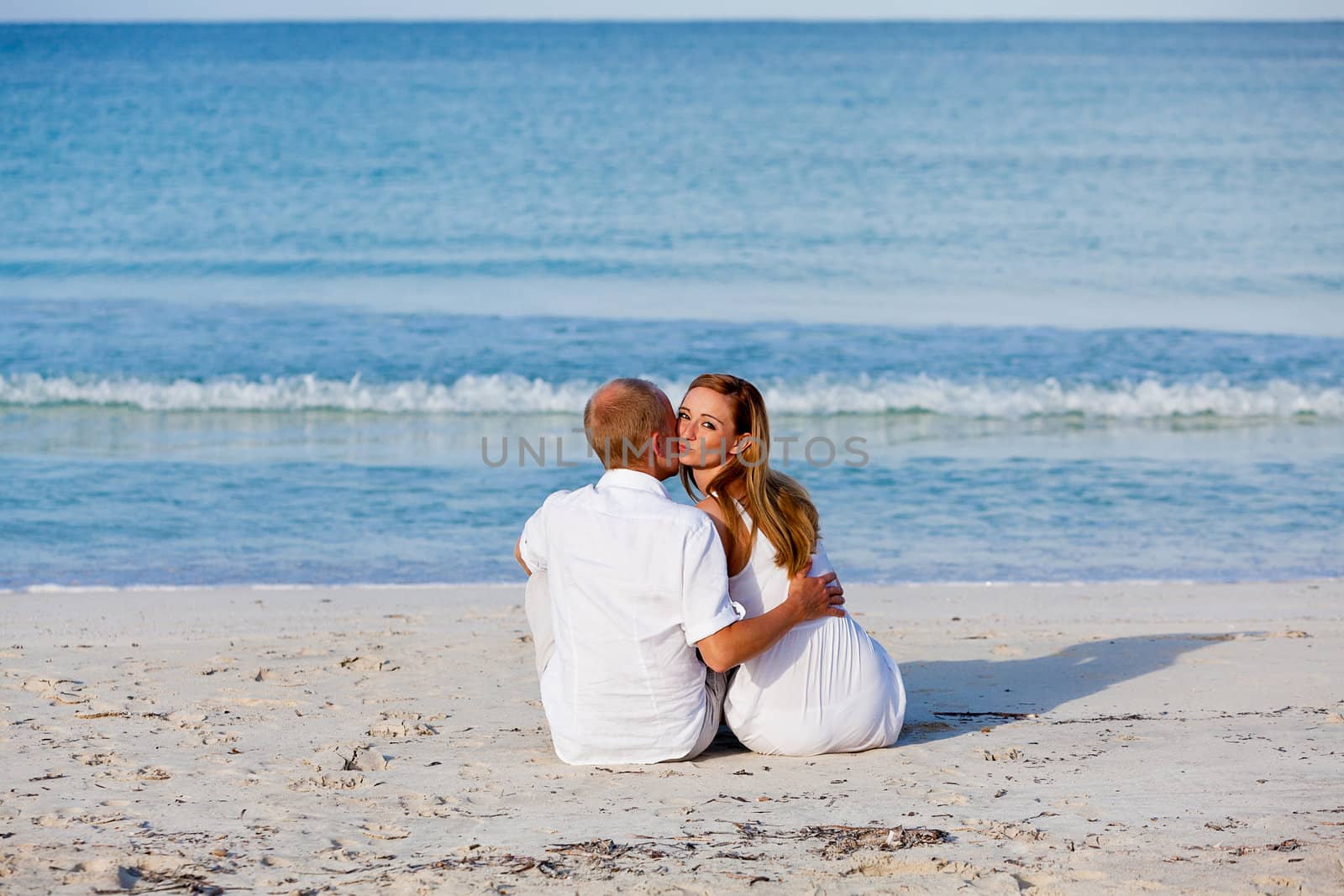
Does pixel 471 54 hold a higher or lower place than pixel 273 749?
higher

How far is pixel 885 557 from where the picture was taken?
25.1ft

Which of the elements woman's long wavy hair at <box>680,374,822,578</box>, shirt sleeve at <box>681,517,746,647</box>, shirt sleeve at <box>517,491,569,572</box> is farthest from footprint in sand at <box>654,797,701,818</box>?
shirt sleeve at <box>517,491,569,572</box>

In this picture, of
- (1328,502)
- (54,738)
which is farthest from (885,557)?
(54,738)

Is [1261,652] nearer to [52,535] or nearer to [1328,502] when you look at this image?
[1328,502]

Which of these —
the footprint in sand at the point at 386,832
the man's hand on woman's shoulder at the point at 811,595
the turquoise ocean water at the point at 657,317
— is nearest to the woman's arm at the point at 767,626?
the man's hand on woman's shoulder at the point at 811,595

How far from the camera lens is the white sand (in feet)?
9.80

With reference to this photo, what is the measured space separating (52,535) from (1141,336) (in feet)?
40.7

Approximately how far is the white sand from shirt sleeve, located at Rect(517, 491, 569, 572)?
0.64m

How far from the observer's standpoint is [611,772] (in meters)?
3.84

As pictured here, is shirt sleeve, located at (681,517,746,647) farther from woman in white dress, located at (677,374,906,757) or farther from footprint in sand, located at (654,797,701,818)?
footprint in sand, located at (654,797,701,818)

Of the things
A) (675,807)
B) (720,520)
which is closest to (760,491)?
(720,520)

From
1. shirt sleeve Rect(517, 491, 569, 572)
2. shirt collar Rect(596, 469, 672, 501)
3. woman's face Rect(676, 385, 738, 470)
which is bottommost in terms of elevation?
shirt sleeve Rect(517, 491, 569, 572)

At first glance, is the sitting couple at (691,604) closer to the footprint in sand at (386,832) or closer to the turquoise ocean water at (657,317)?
the footprint in sand at (386,832)

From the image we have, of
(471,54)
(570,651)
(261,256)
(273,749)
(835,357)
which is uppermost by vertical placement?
(471,54)
